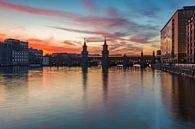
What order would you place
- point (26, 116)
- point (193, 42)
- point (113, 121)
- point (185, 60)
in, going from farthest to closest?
point (185, 60), point (193, 42), point (26, 116), point (113, 121)

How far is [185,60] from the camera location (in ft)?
563

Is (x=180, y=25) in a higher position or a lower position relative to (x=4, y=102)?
Answer: higher

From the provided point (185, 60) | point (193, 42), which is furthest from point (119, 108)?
point (185, 60)

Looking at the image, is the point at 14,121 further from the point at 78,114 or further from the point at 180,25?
the point at 180,25

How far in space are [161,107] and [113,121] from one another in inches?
358

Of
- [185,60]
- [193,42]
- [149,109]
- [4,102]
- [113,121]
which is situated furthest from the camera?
[185,60]

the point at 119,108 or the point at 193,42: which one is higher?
the point at 193,42

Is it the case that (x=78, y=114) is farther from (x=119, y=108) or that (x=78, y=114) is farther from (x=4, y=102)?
(x=4, y=102)

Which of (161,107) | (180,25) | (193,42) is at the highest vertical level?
(180,25)

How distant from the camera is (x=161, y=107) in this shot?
102 ft

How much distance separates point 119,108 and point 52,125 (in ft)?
32.1

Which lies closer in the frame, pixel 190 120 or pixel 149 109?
pixel 190 120

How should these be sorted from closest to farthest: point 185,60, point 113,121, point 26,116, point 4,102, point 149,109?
point 113,121, point 26,116, point 149,109, point 4,102, point 185,60

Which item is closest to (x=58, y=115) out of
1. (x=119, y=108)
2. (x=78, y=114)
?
(x=78, y=114)
